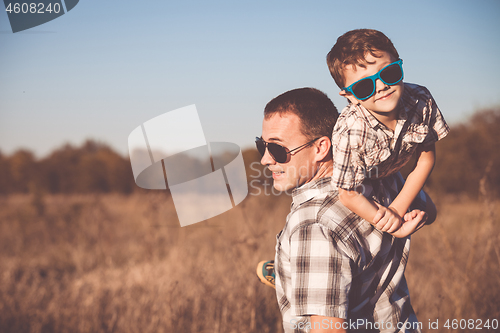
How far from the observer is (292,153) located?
1.83 m

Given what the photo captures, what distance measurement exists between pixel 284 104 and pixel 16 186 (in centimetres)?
2110

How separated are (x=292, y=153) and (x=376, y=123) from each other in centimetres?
44

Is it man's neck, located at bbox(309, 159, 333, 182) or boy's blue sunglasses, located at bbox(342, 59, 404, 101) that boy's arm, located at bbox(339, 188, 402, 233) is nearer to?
man's neck, located at bbox(309, 159, 333, 182)

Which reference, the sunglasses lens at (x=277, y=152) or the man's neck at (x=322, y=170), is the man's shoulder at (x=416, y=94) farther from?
the sunglasses lens at (x=277, y=152)

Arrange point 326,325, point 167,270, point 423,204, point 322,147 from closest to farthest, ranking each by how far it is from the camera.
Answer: point 326,325 → point 322,147 → point 423,204 → point 167,270

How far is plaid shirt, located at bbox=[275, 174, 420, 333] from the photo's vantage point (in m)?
1.39

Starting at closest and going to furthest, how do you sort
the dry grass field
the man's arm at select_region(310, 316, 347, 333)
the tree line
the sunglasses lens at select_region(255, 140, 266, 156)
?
the man's arm at select_region(310, 316, 347, 333)
the sunglasses lens at select_region(255, 140, 266, 156)
the dry grass field
the tree line

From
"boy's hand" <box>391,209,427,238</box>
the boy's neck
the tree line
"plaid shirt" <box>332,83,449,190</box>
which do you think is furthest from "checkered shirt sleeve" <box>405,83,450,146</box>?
the tree line

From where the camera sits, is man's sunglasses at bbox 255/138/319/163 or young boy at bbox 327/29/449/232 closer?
young boy at bbox 327/29/449/232

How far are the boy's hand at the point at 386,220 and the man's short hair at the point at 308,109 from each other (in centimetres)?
51

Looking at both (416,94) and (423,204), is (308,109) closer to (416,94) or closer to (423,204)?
(416,94)

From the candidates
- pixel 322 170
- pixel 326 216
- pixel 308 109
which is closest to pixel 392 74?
pixel 308 109

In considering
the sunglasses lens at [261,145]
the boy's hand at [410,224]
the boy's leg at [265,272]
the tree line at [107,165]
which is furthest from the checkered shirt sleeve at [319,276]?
the tree line at [107,165]

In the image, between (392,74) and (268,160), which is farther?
(268,160)
